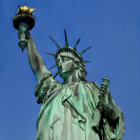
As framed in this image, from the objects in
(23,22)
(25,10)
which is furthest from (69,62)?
(25,10)

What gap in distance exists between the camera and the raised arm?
48.2 ft

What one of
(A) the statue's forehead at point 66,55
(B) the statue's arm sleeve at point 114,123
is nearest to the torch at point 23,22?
(A) the statue's forehead at point 66,55

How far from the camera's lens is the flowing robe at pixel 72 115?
1285 centimetres

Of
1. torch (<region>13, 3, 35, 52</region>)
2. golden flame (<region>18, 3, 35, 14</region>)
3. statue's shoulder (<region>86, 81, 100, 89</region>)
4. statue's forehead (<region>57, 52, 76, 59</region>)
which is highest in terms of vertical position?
golden flame (<region>18, 3, 35, 14</region>)

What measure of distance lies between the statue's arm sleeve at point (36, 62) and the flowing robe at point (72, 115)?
56cm

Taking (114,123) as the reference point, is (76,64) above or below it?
above

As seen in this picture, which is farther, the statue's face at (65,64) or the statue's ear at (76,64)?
the statue's ear at (76,64)

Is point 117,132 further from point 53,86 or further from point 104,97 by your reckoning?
point 53,86

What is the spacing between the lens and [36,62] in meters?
14.8

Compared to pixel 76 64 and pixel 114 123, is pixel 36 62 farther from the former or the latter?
pixel 114 123

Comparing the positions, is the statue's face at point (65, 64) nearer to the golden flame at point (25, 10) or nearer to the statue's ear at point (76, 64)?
the statue's ear at point (76, 64)

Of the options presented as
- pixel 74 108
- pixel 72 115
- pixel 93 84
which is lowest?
pixel 72 115

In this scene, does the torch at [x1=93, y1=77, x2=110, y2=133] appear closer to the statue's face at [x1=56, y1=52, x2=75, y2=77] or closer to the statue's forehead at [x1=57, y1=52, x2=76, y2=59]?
the statue's face at [x1=56, y1=52, x2=75, y2=77]

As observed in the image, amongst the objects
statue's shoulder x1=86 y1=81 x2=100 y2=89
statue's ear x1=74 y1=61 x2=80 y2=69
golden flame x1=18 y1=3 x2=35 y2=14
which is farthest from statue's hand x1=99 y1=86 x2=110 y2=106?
golden flame x1=18 y1=3 x2=35 y2=14
